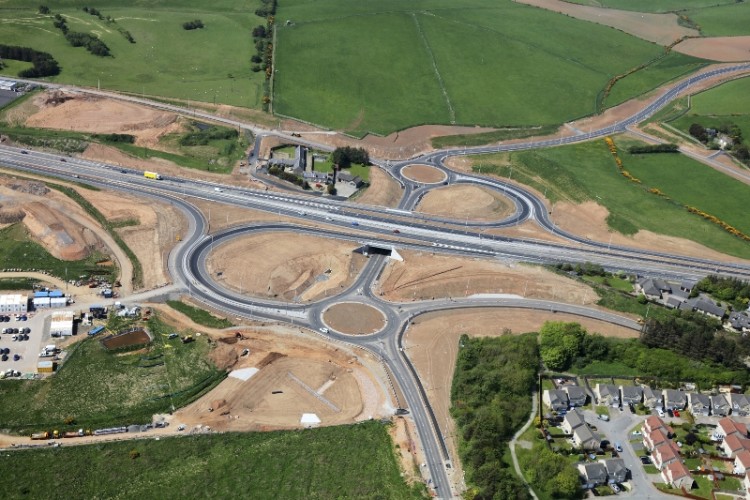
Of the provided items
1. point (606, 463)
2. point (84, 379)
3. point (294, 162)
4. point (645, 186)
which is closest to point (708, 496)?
point (606, 463)

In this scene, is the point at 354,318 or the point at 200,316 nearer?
the point at 200,316

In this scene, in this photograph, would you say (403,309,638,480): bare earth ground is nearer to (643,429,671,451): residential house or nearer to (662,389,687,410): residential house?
(662,389,687,410): residential house

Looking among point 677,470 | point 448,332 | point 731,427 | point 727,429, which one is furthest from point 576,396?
point 448,332

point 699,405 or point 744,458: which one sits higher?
point 699,405

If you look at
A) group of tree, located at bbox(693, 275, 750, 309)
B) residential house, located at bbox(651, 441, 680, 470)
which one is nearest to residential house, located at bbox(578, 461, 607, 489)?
residential house, located at bbox(651, 441, 680, 470)

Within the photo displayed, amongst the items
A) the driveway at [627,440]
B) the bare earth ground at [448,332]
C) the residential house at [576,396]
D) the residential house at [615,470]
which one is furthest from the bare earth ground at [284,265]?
the residential house at [615,470]

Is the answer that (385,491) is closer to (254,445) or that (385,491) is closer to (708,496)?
(254,445)

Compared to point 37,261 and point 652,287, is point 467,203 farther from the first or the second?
point 37,261
